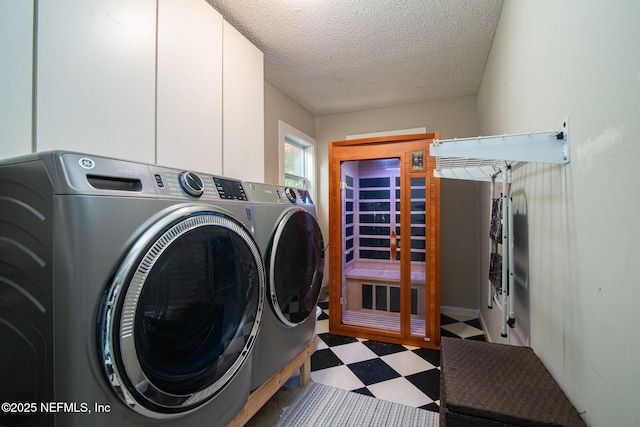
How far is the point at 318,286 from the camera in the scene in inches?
67.4

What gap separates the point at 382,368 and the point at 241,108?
2.08 metres

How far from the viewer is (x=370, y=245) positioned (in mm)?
2654

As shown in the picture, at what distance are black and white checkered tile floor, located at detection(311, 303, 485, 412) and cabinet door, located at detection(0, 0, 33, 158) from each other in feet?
6.39

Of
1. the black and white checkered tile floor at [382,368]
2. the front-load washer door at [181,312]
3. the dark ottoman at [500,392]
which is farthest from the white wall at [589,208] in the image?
the front-load washer door at [181,312]

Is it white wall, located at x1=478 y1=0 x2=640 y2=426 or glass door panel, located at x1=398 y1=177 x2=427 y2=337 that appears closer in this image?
white wall, located at x1=478 y1=0 x2=640 y2=426

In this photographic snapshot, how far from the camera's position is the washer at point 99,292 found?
0.57 metres

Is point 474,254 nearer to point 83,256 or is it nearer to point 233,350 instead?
point 233,350

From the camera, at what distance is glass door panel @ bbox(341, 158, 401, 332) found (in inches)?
Answer: 97.3

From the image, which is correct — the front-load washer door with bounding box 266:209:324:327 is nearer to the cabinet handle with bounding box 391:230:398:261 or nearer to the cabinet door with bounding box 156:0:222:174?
the cabinet door with bounding box 156:0:222:174

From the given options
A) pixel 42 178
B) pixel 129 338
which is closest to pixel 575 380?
pixel 129 338

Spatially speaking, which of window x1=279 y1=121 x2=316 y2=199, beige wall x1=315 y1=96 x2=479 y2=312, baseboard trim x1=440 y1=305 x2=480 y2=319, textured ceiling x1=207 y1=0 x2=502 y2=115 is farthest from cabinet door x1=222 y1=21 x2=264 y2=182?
baseboard trim x1=440 y1=305 x2=480 y2=319

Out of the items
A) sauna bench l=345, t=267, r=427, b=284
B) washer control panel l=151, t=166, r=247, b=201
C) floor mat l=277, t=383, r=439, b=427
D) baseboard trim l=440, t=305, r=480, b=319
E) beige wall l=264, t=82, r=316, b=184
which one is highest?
beige wall l=264, t=82, r=316, b=184

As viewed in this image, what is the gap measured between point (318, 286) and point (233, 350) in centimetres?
79

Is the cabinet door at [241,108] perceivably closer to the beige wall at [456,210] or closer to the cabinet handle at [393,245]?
the cabinet handle at [393,245]
